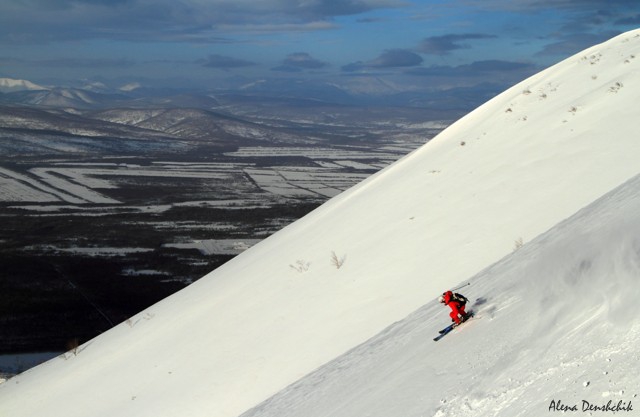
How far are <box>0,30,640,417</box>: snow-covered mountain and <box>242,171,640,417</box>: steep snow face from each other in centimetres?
1

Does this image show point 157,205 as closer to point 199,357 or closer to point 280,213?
point 280,213

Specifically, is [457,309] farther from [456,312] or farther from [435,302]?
[435,302]

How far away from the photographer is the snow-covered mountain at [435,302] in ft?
10.9

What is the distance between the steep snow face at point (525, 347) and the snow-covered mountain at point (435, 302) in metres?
0.01

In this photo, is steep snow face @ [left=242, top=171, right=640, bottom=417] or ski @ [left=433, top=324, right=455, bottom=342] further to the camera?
ski @ [left=433, top=324, right=455, bottom=342]

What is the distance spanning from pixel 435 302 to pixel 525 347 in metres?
1.83

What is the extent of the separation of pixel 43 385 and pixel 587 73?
10.1m

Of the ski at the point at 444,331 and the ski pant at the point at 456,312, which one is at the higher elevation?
the ski pant at the point at 456,312

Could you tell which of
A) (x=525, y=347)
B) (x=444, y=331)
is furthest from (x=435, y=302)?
(x=525, y=347)

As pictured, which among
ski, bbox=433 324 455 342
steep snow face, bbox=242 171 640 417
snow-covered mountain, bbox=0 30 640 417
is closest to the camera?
steep snow face, bbox=242 171 640 417

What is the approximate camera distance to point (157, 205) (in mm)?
49219

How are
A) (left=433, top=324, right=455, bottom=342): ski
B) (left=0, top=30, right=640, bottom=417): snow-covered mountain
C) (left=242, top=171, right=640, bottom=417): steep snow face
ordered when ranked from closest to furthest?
Result: (left=242, top=171, right=640, bottom=417): steep snow face, (left=0, top=30, right=640, bottom=417): snow-covered mountain, (left=433, top=324, right=455, bottom=342): ski

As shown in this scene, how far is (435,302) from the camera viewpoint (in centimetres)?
Result: 526

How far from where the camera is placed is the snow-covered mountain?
331cm
